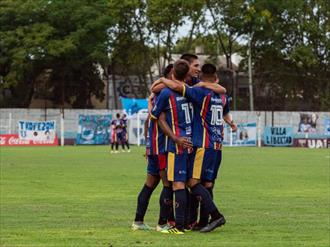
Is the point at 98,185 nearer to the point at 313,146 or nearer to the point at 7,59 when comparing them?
the point at 313,146

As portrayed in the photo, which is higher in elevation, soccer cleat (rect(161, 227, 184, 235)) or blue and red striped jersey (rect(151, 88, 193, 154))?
blue and red striped jersey (rect(151, 88, 193, 154))

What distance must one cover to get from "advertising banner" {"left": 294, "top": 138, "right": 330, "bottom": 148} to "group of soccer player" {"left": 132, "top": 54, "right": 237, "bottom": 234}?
149 ft

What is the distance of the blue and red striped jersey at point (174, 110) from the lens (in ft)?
34.1

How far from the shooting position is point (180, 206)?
10398 millimetres

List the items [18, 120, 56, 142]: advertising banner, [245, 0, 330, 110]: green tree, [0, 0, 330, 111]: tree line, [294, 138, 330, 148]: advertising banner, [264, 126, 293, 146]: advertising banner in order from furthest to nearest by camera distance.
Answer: [245, 0, 330, 110]: green tree
[0, 0, 330, 111]: tree line
[264, 126, 293, 146]: advertising banner
[294, 138, 330, 148]: advertising banner
[18, 120, 56, 142]: advertising banner

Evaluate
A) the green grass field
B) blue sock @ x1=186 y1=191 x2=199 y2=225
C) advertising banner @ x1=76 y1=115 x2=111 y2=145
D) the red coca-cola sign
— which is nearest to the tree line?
advertising banner @ x1=76 y1=115 x2=111 y2=145

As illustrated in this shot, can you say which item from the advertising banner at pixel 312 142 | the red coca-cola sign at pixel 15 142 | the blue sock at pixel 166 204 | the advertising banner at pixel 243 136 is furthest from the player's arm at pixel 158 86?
the advertising banner at pixel 312 142

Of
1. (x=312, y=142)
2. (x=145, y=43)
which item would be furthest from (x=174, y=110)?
(x=145, y=43)

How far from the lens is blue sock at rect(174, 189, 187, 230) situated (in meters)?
10.4

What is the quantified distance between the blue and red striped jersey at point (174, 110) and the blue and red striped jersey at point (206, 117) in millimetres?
128

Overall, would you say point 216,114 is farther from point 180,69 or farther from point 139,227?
point 139,227

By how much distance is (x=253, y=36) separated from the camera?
68.0 metres

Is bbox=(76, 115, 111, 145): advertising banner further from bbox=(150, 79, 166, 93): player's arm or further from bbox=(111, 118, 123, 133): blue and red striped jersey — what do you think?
bbox=(150, 79, 166, 93): player's arm

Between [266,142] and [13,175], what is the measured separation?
36288 millimetres
